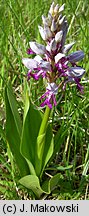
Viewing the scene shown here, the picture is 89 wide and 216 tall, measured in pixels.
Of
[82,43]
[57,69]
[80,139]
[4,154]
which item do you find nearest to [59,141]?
[80,139]

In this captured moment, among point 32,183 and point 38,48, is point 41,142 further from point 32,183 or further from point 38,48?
point 38,48

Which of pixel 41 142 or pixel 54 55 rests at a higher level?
pixel 54 55

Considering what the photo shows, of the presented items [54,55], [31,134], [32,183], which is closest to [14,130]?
[31,134]

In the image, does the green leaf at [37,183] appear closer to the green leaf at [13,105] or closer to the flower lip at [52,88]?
the green leaf at [13,105]

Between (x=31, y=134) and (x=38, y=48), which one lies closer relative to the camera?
(x=38, y=48)

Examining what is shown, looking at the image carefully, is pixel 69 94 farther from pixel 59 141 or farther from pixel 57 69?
pixel 57 69

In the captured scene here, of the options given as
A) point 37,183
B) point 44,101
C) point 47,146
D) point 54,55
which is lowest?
point 37,183
